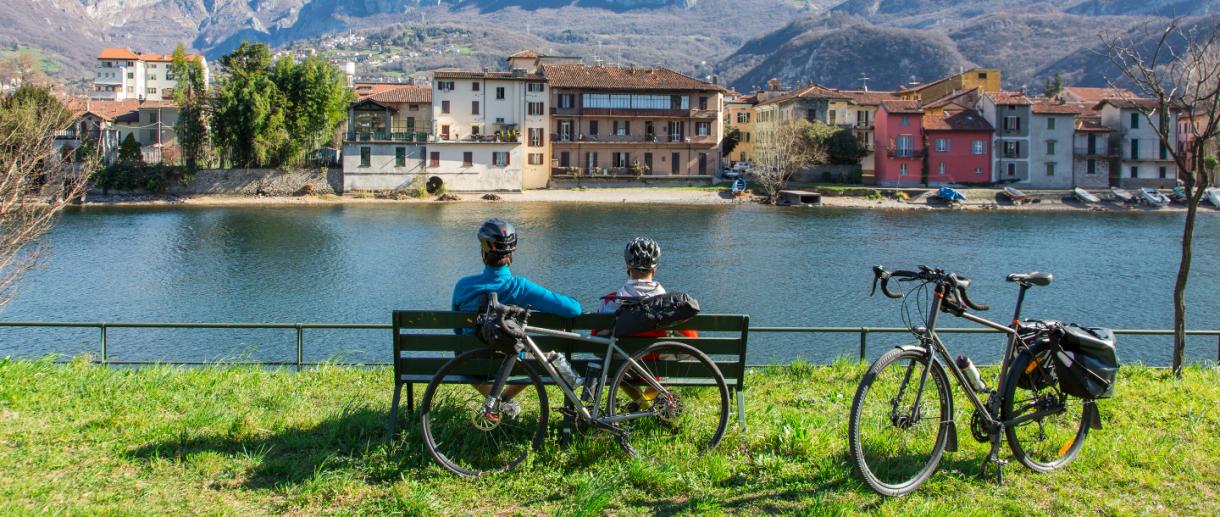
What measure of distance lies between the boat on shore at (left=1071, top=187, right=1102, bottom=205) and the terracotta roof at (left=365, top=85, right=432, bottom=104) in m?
53.1

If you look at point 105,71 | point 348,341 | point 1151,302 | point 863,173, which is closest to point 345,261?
point 348,341

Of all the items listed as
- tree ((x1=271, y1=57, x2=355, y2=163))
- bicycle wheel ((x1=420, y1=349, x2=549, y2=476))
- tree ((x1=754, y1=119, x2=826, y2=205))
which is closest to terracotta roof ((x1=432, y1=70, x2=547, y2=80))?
tree ((x1=271, y1=57, x2=355, y2=163))

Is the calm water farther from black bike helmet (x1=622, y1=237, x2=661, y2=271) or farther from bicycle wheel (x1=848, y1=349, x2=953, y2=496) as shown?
bicycle wheel (x1=848, y1=349, x2=953, y2=496)

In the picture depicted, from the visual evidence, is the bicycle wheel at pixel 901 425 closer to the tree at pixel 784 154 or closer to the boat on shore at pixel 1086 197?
the tree at pixel 784 154

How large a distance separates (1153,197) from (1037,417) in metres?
79.4

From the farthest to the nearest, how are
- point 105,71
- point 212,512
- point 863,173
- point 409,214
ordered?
point 105,71, point 863,173, point 409,214, point 212,512

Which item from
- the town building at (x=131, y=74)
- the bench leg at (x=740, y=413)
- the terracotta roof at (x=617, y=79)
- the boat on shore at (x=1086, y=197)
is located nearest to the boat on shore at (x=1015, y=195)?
the boat on shore at (x=1086, y=197)

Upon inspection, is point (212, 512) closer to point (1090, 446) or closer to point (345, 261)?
point (1090, 446)

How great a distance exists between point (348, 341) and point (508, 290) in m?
16.8

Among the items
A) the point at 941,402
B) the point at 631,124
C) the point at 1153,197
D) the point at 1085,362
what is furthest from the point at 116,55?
the point at 1085,362

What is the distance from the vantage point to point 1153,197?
7444 cm

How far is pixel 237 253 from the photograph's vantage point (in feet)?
143

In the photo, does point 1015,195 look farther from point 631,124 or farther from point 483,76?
point 483,76

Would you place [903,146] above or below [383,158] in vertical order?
above
